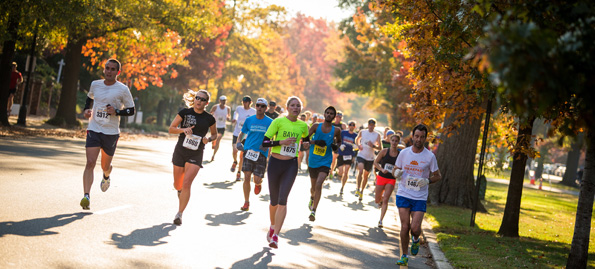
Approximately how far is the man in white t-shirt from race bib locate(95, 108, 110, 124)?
4015 millimetres

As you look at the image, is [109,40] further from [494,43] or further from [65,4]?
[494,43]

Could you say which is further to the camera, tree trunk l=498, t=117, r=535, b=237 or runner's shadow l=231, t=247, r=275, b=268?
tree trunk l=498, t=117, r=535, b=237

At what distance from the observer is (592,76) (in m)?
4.41

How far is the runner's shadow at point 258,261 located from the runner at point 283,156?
55 centimetres

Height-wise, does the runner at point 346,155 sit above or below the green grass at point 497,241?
above

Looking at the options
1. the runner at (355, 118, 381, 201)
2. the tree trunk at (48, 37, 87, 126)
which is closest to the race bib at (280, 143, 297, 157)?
the runner at (355, 118, 381, 201)

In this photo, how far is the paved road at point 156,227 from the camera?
6.71 m

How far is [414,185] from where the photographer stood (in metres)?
8.46

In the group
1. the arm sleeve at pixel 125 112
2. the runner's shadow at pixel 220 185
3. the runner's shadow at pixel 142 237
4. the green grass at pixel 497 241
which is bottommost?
the runner's shadow at pixel 142 237

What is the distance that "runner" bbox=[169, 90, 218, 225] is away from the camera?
29.3 ft

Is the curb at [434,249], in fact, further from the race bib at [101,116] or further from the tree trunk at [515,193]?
the race bib at [101,116]

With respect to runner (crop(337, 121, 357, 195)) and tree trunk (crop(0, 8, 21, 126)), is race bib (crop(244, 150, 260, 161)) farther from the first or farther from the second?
tree trunk (crop(0, 8, 21, 126))

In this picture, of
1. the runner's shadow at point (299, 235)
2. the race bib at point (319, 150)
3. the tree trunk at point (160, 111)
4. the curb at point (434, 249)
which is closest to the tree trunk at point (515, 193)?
the curb at point (434, 249)

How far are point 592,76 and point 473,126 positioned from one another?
14.1m
